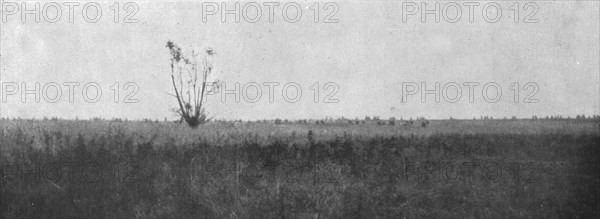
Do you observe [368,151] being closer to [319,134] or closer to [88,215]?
[319,134]

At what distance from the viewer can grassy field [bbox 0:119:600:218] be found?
10555 mm

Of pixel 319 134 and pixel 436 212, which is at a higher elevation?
pixel 319 134

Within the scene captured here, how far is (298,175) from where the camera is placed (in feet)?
38.4

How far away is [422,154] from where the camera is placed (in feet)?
42.8

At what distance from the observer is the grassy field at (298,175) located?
10555mm

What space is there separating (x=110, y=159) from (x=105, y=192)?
3.38 ft

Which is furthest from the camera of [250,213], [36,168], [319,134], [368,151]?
[319,134]

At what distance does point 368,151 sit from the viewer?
497 inches

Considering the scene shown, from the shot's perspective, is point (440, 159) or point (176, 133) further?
point (176, 133)

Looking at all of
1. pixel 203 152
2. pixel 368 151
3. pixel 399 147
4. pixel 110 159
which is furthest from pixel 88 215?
pixel 399 147

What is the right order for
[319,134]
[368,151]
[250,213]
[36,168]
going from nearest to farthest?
[250,213] → [36,168] → [368,151] → [319,134]

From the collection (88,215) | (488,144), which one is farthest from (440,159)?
(88,215)

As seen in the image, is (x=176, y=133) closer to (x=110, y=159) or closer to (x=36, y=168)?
(x=110, y=159)

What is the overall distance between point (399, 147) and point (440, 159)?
3.09 feet
